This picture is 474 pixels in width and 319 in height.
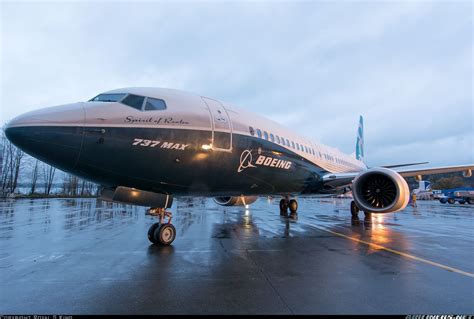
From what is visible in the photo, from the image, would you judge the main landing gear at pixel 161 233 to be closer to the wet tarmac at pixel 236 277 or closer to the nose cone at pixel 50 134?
the wet tarmac at pixel 236 277

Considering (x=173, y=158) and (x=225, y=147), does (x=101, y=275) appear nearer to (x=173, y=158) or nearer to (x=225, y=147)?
(x=173, y=158)

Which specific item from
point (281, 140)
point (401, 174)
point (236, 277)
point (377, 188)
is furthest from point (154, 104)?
point (401, 174)

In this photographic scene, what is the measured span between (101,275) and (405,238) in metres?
8.54

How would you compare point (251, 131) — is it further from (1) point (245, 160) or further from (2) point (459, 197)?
(2) point (459, 197)

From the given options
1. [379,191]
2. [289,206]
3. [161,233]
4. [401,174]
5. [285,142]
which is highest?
[285,142]

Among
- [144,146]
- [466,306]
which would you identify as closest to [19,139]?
[144,146]

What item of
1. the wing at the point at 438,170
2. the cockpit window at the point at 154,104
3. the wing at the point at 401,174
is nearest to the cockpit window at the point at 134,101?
the cockpit window at the point at 154,104

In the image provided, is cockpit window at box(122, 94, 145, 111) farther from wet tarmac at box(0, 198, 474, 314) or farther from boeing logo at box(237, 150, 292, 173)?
wet tarmac at box(0, 198, 474, 314)

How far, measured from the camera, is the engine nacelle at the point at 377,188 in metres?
9.60

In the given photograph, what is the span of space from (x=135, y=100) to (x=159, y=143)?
111 cm

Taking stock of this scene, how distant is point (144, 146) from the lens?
6125mm

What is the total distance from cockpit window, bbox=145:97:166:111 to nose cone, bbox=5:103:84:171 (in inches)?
54.2

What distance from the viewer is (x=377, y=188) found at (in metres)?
10.4

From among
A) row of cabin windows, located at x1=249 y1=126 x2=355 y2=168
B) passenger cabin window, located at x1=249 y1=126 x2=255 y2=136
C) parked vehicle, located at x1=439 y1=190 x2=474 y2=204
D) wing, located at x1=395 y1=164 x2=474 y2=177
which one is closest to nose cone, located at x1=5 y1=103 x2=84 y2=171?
passenger cabin window, located at x1=249 y1=126 x2=255 y2=136
